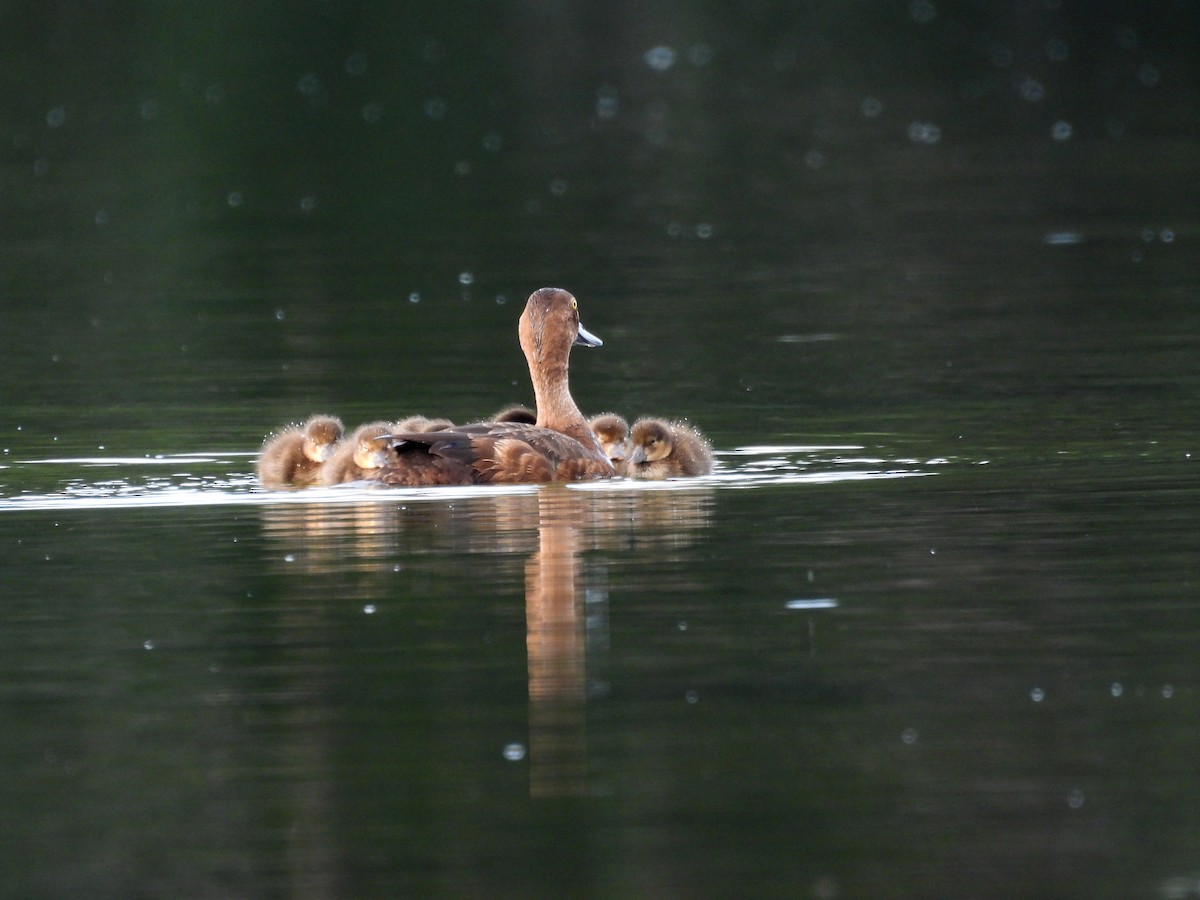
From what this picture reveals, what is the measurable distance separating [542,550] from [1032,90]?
36.4m

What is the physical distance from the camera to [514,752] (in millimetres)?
7551

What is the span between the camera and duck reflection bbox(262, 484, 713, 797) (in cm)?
799

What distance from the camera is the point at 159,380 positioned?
16.5m

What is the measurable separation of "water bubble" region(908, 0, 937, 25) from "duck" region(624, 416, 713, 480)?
2035 inches

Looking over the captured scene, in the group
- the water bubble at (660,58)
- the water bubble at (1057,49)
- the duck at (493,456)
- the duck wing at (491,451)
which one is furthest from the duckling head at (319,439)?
the water bubble at (1057,49)

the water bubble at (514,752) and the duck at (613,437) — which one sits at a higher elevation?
the duck at (613,437)

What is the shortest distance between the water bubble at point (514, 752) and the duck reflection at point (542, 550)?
4 centimetres

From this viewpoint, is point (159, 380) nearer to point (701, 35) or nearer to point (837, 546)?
point (837, 546)

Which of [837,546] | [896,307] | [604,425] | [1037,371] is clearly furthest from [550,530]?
[896,307]

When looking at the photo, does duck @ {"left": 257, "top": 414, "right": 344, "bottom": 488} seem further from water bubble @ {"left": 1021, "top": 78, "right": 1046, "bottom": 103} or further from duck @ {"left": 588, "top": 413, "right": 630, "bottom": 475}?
water bubble @ {"left": 1021, "top": 78, "right": 1046, "bottom": 103}

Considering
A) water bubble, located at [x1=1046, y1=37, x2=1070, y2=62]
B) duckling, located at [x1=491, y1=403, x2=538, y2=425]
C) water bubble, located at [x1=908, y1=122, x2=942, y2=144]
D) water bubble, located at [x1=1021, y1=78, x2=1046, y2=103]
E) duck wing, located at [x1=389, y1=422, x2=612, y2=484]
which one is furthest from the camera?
water bubble, located at [x1=1046, y1=37, x2=1070, y2=62]

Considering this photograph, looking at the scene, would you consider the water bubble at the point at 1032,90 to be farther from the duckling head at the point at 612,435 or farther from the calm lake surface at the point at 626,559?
the duckling head at the point at 612,435

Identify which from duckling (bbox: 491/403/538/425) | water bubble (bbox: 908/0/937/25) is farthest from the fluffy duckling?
water bubble (bbox: 908/0/937/25)

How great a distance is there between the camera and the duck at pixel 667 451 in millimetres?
12727
